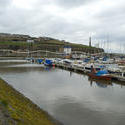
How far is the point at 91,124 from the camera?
12.4 meters

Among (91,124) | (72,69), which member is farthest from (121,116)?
(72,69)

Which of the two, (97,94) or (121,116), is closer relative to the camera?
(121,116)

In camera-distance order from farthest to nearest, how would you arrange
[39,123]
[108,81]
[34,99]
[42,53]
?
[42,53]
[108,81]
[34,99]
[39,123]

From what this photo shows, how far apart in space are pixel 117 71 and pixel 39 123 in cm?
2973

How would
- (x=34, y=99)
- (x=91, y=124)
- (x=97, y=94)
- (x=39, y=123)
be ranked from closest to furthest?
(x=39, y=123)
(x=91, y=124)
(x=34, y=99)
(x=97, y=94)

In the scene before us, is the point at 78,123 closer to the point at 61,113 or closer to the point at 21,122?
the point at 61,113

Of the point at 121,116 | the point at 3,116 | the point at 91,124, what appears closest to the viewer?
the point at 3,116

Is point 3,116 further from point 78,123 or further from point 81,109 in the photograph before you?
point 81,109

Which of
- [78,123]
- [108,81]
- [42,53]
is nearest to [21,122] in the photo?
[78,123]

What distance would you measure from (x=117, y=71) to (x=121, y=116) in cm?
2342

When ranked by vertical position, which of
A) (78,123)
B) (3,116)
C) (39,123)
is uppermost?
(3,116)

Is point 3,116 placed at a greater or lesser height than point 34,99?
greater

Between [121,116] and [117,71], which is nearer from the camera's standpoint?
[121,116]

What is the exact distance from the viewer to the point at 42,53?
507 ft
